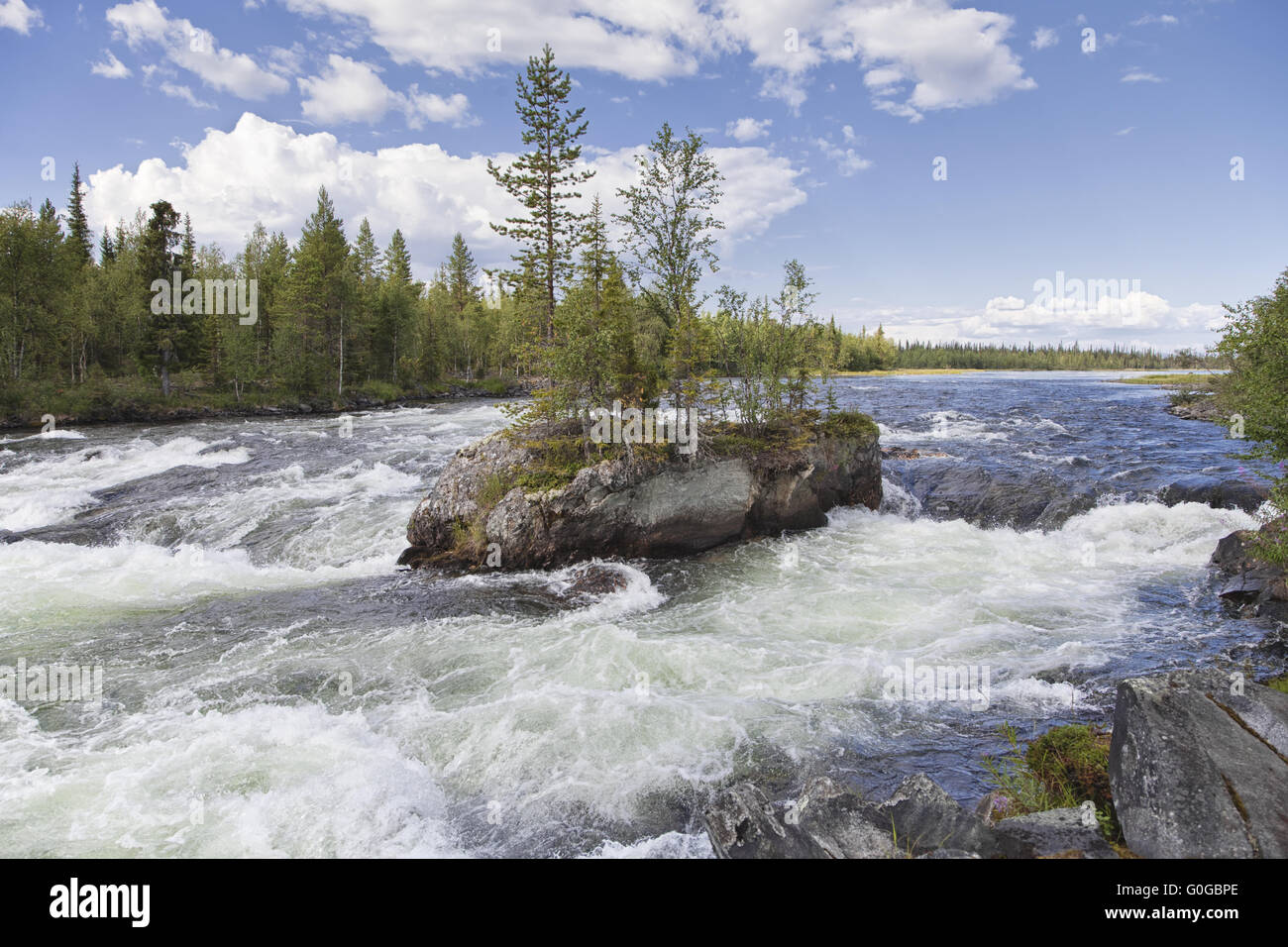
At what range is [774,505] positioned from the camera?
21.5 m

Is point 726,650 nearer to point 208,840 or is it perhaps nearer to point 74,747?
point 208,840

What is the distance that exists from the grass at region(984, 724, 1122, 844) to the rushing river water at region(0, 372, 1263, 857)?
2.09ft

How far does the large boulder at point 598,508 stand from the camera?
60.1ft

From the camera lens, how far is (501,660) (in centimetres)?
1268

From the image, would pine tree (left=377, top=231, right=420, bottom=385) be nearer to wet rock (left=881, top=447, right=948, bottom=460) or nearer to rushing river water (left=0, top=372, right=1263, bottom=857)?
rushing river water (left=0, top=372, right=1263, bottom=857)

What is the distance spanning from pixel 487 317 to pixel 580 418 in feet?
275

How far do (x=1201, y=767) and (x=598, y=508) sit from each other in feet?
46.4

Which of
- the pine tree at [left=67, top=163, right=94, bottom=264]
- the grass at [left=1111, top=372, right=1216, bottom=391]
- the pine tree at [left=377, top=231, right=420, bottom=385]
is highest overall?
the pine tree at [left=67, top=163, right=94, bottom=264]

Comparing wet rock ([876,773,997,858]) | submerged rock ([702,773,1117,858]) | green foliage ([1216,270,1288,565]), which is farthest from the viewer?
green foliage ([1216,270,1288,565])

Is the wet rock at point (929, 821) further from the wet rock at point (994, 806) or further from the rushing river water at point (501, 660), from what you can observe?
the rushing river water at point (501, 660)

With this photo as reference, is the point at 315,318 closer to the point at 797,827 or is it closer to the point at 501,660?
the point at 501,660

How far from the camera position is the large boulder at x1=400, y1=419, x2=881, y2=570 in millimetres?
18328

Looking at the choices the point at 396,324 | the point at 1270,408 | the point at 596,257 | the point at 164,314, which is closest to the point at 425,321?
the point at 396,324

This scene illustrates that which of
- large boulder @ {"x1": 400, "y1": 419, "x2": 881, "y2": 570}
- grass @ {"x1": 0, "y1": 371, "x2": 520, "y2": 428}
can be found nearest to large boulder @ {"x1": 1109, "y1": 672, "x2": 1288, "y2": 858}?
large boulder @ {"x1": 400, "y1": 419, "x2": 881, "y2": 570}
